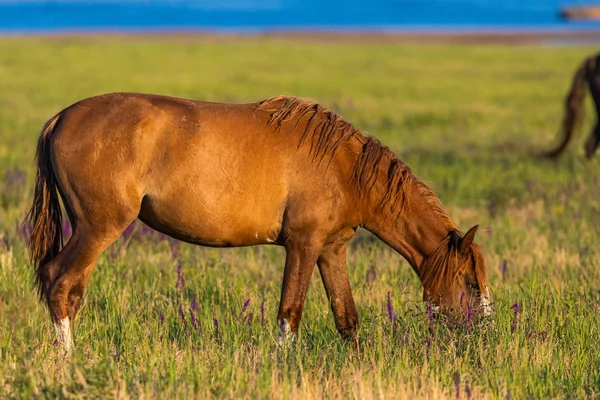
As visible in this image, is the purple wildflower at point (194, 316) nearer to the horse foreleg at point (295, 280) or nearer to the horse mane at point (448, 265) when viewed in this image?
the horse foreleg at point (295, 280)

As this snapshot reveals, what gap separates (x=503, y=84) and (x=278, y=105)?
25746mm

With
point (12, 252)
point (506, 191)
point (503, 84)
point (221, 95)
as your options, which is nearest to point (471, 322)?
point (12, 252)

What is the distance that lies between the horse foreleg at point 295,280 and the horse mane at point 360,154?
478 millimetres

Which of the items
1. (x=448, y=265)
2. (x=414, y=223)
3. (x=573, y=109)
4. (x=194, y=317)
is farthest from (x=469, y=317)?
(x=573, y=109)

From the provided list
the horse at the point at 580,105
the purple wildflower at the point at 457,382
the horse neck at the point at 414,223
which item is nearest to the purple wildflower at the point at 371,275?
the horse neck at the point at 414,223

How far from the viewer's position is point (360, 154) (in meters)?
5.58

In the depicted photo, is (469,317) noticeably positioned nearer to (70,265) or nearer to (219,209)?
(219,209)

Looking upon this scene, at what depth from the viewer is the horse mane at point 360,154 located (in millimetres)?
5508

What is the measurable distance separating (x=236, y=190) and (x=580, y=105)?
9690 mm

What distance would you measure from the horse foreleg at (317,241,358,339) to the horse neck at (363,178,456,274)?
0.88 feet

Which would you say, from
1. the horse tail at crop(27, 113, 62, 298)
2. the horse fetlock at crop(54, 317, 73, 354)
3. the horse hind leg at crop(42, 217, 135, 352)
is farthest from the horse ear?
the horse tail at crop(27, 113, 62, 298)

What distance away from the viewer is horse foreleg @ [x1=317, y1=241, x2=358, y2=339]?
5652 millimetres

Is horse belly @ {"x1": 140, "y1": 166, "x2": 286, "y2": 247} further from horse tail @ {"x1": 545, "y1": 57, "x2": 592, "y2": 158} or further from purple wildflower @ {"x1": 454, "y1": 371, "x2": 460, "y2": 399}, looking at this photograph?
horse tail @ {"x1": 545, "y1": 57, "x2": 592, "y2": 158}

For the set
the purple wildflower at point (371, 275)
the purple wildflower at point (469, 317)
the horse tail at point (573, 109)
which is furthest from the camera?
the horse tail at point (573, 109)
